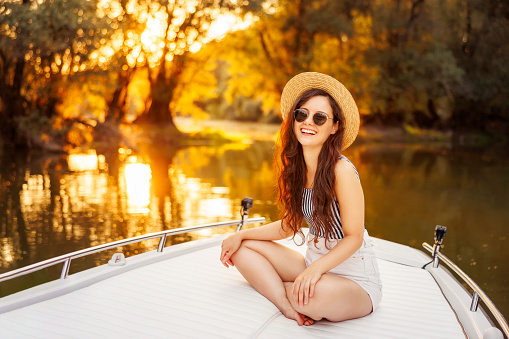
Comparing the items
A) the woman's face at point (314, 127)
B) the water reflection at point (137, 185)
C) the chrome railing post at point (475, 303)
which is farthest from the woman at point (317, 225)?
the water reflection at point (137, 185)

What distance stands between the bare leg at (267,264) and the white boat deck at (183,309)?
10 centimetres

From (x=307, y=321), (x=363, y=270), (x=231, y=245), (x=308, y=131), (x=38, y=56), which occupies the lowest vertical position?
(x=307, y=321)

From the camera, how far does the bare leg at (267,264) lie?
310cm

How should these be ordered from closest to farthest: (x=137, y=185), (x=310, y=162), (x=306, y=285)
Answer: (x=306, y=285) < (x=310, y=162) < (x=137, y=185)

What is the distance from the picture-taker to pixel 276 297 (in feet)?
9.85

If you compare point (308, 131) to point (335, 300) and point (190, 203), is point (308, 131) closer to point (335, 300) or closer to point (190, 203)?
point (335, 300)

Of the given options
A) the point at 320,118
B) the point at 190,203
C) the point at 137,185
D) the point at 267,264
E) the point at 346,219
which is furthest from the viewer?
the point at 137,185

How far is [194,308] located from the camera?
304cm

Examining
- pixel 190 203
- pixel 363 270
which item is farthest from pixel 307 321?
pixel 190 203

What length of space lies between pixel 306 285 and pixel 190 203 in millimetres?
7240

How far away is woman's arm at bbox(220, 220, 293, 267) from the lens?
3258mm

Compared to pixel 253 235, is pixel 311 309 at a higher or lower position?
lower

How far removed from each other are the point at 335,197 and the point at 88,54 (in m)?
16.6

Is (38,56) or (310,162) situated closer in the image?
(310,162)
